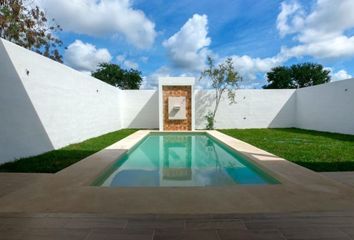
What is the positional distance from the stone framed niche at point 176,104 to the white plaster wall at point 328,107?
6.15 m

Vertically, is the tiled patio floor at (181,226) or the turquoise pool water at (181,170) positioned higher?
the tiled patio floor at (181,226)

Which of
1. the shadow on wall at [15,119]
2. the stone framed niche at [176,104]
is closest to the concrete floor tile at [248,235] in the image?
the shadow on wall at [15,119]

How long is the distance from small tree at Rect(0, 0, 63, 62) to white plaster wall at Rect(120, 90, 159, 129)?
5707mm

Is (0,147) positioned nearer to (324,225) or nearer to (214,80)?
(324,225)

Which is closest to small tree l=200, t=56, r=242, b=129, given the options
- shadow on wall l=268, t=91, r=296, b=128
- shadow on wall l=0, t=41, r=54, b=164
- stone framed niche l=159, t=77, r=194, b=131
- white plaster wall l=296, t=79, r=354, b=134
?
stone framed niche l=159, t=77, r=194, b=131

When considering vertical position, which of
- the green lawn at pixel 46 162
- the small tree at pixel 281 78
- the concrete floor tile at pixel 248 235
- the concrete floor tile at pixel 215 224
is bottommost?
the concrete floor tile at pixel 248 235

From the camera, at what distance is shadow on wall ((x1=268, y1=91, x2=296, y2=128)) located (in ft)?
52.1

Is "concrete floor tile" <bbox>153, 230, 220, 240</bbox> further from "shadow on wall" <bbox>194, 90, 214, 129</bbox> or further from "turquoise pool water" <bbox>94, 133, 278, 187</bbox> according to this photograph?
"shadow on wall" <bbox>194, 90, 214, 129</bbox>

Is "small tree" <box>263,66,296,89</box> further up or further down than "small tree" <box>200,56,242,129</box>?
further up

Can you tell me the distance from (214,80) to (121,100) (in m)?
5.53

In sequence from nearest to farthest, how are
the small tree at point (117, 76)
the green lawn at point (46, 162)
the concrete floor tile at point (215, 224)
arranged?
the concrete floor tile at point (215, 224) < the green lawn at point (46, 162) < the small tree at point (117, 76)

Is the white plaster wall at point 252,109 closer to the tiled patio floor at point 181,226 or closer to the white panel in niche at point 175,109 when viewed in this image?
the white panel in niche at point 175,109

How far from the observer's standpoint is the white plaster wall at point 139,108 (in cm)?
1625

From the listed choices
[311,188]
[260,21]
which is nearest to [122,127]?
[260,21]
